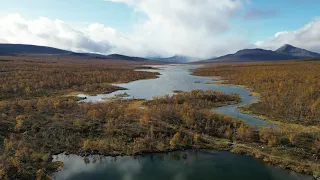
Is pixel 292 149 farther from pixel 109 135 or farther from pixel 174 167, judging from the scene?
pixel 109 135

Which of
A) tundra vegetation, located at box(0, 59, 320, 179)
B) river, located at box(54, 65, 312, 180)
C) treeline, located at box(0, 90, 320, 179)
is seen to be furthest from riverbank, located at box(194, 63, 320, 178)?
river, located at box(54, 65, 312, 180)

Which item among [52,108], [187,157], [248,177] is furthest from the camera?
[52,108]

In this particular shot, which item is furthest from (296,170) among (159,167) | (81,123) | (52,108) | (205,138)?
(52,108)

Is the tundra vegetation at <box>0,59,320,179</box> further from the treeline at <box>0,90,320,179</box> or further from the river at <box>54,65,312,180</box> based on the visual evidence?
the river at <box>54,65,312,180</box>

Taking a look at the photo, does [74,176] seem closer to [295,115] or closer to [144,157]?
[144,157]

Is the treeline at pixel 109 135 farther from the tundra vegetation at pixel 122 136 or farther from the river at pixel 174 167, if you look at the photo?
the river at pixel 174 167

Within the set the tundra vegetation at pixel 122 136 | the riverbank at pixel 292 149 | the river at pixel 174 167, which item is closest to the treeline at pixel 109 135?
the tundra vegetation at pixel 122 136
